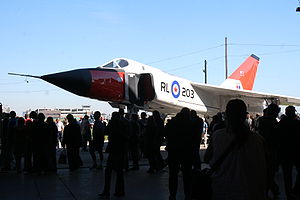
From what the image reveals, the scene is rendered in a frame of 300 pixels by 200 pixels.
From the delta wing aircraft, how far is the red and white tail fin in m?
4.26

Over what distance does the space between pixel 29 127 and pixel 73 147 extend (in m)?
1.21

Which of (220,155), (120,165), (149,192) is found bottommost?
(149,192)

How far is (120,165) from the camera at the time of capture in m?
6.55

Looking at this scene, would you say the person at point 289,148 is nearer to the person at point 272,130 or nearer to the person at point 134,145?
the person at point 272,130

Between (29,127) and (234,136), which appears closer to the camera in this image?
(234,136)

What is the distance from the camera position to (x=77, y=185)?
768cm

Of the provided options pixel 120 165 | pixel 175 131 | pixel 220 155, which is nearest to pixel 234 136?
pixel 220 155

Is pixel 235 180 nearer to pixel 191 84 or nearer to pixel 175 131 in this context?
pixel 175 131

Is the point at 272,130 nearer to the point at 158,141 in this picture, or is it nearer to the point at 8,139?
the point at 158,141

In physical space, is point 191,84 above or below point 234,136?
above

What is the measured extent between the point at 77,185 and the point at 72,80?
6.07 m

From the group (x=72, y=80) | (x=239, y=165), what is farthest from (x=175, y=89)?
(x=239, y=165)

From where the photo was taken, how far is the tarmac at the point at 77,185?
664 centimetres

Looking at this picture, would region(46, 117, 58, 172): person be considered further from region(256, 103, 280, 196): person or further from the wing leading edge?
the wing leading edge
